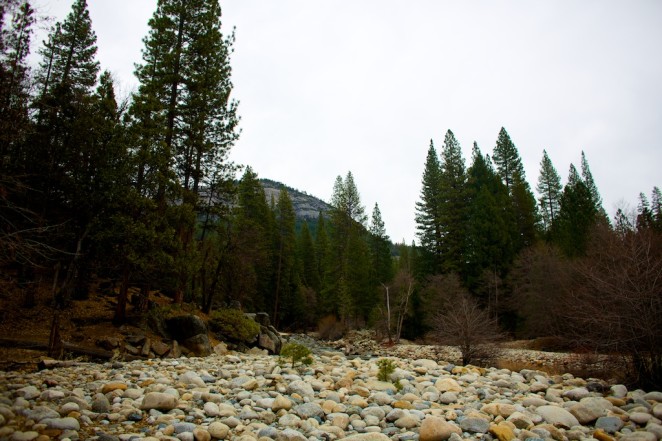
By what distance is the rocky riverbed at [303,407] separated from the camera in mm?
4762

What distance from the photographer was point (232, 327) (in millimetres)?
16328

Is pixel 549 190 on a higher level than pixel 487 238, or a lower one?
higher

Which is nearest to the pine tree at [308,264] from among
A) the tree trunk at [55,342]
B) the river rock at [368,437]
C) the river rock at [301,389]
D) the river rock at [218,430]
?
the tree trunk at [55,342]

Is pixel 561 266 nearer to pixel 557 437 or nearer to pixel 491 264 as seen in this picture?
pixel 491 264

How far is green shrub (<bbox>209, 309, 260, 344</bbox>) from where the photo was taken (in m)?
16.1

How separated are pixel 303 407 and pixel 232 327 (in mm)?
11351

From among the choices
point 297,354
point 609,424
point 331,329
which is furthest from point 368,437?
point 331,329

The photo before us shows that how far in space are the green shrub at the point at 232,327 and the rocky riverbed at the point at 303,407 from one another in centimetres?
816

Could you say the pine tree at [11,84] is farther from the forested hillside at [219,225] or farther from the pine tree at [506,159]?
the pine tree at [506,159]

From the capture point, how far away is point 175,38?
15.8m

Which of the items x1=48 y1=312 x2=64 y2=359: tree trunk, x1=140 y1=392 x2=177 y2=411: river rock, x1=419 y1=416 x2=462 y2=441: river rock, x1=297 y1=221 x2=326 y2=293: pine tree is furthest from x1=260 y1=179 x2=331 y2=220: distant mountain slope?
x1=419 y1=416 x2=462 y2=441: river rock

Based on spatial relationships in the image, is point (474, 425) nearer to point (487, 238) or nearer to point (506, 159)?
point (487, 238)

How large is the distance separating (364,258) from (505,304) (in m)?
14.5

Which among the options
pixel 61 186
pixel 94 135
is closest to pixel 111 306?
pixel 61 186
